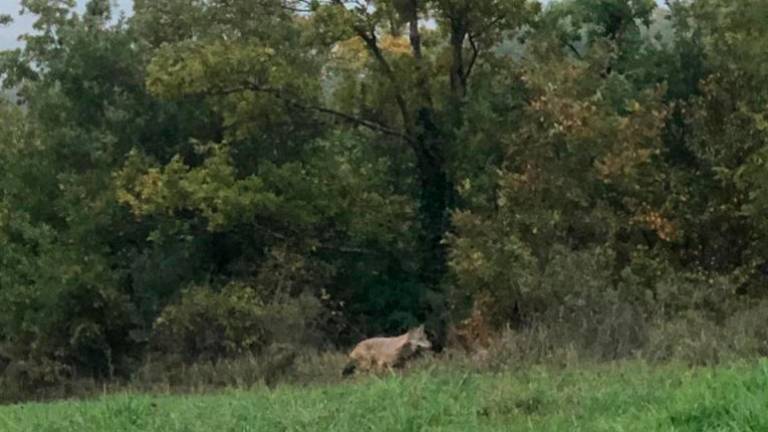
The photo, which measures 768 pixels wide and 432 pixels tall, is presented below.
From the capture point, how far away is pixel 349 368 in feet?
52.0

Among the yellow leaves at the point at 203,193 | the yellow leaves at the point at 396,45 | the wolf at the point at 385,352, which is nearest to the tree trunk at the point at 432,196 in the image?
the yellow leaves at the point at 396,45

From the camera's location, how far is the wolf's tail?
15.6 metres

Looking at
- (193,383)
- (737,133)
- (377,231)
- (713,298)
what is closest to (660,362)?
(713,298)

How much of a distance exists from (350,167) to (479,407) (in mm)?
13783

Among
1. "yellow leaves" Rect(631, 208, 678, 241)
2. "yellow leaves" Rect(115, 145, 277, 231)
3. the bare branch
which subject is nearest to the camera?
"yellow leaves" Rect(631, 208, 678, 241)

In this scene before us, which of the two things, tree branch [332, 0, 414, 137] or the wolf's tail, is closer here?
the wolf's tail

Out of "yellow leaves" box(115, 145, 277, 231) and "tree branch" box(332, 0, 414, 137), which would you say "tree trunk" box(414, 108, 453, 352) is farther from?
"yellow leaves" box(115, 145, 277, 231)

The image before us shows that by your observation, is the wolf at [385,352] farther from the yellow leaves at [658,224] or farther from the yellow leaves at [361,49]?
the yellow leaves at [361,49]

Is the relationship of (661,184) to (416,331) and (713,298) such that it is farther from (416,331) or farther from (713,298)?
(416,331)

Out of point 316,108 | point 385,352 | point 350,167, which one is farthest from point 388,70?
point 385,352

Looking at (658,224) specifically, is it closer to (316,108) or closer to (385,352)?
(385,352)

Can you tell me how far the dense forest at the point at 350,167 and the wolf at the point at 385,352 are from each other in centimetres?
147

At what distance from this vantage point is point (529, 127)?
1892 centimetres

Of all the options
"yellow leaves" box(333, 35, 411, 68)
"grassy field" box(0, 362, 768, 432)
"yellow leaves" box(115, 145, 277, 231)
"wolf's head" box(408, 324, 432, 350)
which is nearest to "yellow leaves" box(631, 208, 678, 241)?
"wolf's head" box(408, 324, 432, 350)
